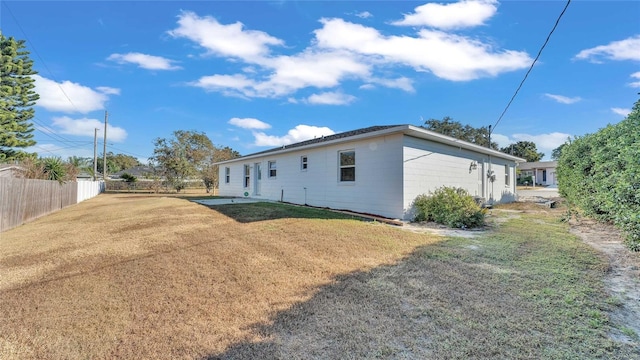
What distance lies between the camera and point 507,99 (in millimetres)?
12359

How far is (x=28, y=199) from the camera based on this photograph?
10.4 m

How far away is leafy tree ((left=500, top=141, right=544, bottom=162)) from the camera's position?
5006 centimetres

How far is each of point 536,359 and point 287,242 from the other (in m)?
4.32

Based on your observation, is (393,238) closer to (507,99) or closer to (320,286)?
(320,286)

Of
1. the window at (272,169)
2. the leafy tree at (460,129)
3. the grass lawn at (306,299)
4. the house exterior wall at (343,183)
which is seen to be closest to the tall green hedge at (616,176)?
the grass lawn at (306,299)

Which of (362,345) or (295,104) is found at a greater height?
(295,104)

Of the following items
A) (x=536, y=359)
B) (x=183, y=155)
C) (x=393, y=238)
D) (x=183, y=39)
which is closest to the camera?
(x=536, y=359)

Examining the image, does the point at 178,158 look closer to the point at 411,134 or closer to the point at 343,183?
the point at 343,183

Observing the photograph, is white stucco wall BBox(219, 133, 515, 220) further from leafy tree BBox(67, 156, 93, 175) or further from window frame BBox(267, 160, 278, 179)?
leafy tree BBox(67, 156, 93, 175)

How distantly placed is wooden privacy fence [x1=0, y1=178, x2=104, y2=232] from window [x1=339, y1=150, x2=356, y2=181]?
10.4 m

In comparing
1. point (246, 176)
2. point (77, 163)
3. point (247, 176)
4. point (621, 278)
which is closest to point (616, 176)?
point (621, 278)

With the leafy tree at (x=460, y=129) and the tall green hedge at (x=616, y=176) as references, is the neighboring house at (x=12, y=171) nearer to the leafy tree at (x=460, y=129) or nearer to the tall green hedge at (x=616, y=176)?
the tall green hedge at (x=616, y=176)

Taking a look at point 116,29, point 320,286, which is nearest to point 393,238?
point 320,286

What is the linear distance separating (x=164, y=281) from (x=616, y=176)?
259 inches
